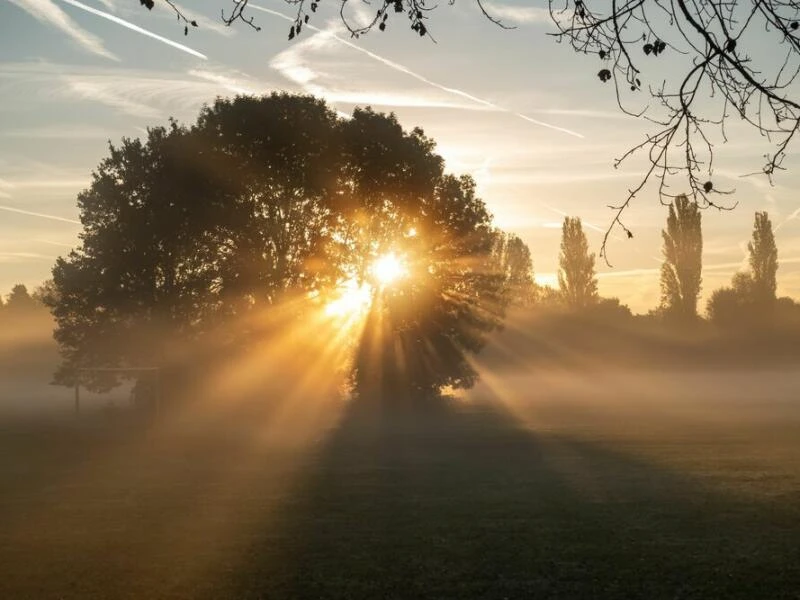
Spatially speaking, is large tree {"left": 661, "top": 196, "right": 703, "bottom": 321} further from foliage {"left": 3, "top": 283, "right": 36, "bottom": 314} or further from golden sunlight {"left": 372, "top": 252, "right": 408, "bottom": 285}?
foliage {"left": 3, "top": 283, "right": 36, "bottom": 314}

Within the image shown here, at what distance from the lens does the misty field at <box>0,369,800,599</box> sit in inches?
487

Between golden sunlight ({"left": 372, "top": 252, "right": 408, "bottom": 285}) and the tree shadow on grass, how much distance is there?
27.7m

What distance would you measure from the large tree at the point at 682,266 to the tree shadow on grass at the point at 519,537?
281 ft

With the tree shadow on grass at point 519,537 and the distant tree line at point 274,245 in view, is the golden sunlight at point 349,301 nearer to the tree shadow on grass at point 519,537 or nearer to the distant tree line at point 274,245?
the distant tree line at point 274,245

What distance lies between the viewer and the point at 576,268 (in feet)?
390

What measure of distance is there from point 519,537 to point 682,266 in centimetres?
9836

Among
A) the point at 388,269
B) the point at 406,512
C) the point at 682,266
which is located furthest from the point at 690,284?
the point at 406,512

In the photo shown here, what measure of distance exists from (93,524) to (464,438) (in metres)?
21.4

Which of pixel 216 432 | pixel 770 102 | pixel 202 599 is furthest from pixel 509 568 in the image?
pixel 216 432

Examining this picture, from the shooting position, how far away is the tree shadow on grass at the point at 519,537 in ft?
39.2

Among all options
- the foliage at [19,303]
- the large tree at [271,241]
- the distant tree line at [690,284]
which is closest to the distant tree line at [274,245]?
the large tree at [271,241]

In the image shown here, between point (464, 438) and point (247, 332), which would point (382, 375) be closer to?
point (247, 332)

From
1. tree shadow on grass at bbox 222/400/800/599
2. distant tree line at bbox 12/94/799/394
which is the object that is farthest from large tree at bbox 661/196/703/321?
tree shadow on grass at bbox 222/400/800/599

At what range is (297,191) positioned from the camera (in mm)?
53875
